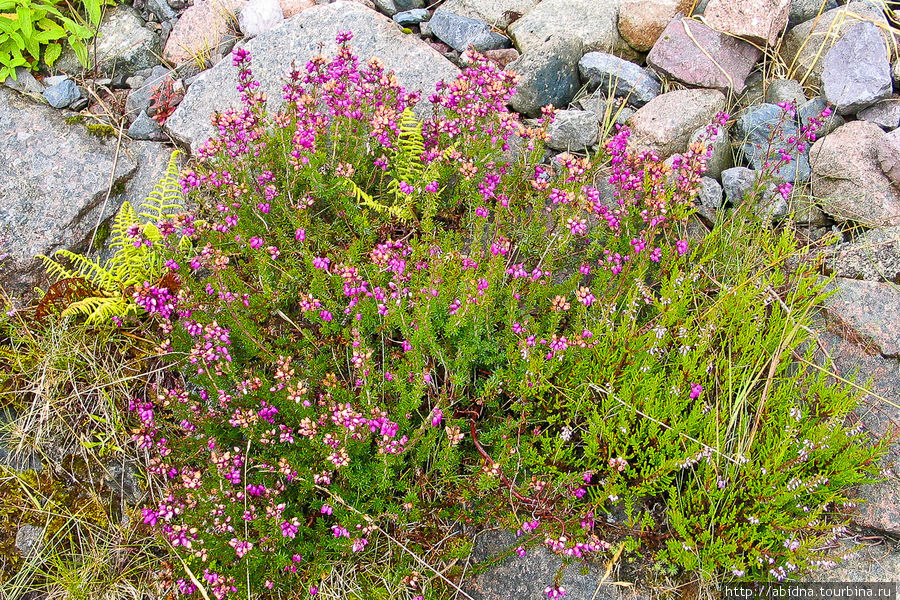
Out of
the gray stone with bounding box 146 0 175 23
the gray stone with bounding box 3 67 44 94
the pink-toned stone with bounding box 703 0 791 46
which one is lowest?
the gray stone with bounding box 3 67 44 94

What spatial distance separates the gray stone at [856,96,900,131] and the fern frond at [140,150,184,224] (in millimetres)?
5614

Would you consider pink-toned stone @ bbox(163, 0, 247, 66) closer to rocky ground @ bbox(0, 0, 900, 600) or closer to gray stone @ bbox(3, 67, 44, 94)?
rocky ground @ bbox(0, 0, 900, 600)

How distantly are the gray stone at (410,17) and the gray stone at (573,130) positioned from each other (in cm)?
204

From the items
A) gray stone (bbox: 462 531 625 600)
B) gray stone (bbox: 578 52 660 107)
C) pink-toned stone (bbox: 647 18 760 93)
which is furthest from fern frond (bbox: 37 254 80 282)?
pink-toned stone (bbox: 647 18 760 93)

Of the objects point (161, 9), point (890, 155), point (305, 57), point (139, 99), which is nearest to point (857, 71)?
point (890, 155)

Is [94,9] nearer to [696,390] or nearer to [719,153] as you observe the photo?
[719,153]

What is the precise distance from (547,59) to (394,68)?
4.58 ft

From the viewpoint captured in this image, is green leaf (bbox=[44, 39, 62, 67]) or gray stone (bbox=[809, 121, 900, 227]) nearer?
gray stone (bbox=[809, 121, 900, 227])

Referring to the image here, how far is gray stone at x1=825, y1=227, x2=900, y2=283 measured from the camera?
181 inches

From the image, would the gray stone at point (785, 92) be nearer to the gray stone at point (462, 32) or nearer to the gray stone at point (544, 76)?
the gray stone at point (544, 76)

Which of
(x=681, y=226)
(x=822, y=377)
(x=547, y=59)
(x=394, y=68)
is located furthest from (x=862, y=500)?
(x=394, y=68)

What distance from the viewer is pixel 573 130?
5273 millimetres

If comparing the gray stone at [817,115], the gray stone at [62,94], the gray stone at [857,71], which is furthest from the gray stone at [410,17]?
the gray stone at [857,71]

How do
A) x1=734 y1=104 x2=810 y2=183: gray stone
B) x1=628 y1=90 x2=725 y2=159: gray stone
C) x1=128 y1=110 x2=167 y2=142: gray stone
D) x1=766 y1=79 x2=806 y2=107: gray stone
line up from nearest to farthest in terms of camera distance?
x1=734 y1=104 x2=810 y2=183: gray stone < x1=628 y1=90 x2=725 y2=159: gray stone < x1=766 y1=79 x2=806 y2=107: gray stone < x1=128 y1=110 x2=167 y2=142: gray stone
